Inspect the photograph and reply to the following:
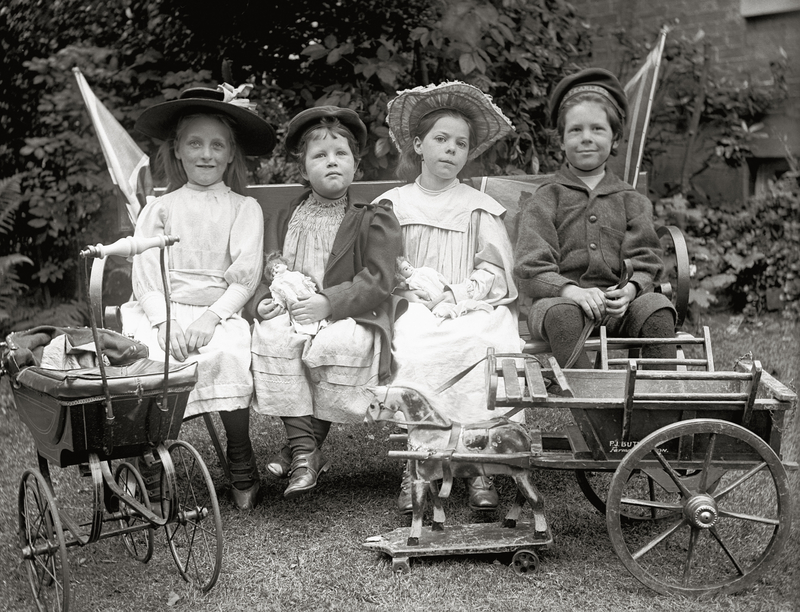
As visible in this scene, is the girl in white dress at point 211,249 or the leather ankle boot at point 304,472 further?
the girl in white dress at point 211,249

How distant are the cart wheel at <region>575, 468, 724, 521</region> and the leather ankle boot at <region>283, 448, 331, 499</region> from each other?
0.97 meters

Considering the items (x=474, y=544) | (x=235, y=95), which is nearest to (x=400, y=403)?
(x=474, y=544)

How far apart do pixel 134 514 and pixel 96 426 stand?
1.20 ft

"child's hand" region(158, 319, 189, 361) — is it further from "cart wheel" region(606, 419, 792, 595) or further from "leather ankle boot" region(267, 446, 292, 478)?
"cart wheel" region(606, 419, 792, 595)

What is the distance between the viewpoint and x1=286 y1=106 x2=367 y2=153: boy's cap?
143 inches

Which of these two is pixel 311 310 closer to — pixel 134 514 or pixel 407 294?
pixel 407 294

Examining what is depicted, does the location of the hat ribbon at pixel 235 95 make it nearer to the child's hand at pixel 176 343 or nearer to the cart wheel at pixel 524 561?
the child's hand at pixel 176 343

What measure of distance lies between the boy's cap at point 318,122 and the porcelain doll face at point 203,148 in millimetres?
279

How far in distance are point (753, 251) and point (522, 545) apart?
424cm

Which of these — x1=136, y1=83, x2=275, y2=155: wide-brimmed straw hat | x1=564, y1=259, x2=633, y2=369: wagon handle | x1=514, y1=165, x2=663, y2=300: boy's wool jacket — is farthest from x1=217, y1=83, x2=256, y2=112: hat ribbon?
x1=564, y1=259, x2=633, y2=369: wagon handle

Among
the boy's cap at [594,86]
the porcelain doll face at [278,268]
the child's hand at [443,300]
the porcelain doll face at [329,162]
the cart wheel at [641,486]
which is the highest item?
the boy's cap at [594,86]

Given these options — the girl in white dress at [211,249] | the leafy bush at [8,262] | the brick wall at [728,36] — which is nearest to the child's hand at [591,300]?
the girl in white dress at [211,249]

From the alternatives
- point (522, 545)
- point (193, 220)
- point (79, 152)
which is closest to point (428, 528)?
point (522, 545)

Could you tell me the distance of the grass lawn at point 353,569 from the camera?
2.78m
